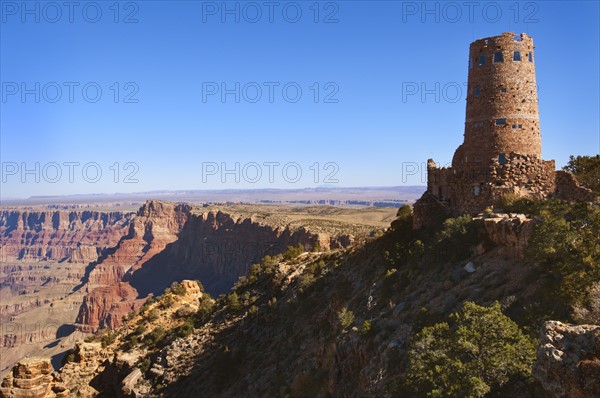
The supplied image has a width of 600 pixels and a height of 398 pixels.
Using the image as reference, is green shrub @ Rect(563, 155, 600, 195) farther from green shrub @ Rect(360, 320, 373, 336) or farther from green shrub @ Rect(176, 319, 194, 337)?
green shrub @ Rect(176, 319, 194, 337)

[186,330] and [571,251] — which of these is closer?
[571,251]

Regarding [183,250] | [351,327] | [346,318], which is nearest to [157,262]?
[183,250]

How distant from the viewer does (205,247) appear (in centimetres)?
12938

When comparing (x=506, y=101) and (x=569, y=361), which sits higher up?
(x=506, y=101)

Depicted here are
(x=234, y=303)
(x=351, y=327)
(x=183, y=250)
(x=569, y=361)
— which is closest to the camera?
(x=569, y=361)

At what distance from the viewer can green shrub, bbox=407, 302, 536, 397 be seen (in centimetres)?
1020

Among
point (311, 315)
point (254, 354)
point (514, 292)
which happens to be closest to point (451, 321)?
point (514, 292)

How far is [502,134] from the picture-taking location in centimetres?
2036

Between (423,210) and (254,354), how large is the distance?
38.7 feet

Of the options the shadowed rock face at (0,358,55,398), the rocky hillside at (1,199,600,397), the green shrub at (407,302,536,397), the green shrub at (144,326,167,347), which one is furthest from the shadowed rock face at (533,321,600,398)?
the shadowed rock face at (0,358,55,398)

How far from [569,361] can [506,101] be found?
14.6m

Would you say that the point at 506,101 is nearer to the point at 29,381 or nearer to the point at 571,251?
the point at 571,251

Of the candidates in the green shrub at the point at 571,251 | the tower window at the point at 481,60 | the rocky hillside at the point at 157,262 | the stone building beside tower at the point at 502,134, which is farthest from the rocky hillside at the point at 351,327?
the rocky hillside at the point at 157,262

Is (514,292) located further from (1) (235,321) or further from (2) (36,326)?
(2) (36,326)
